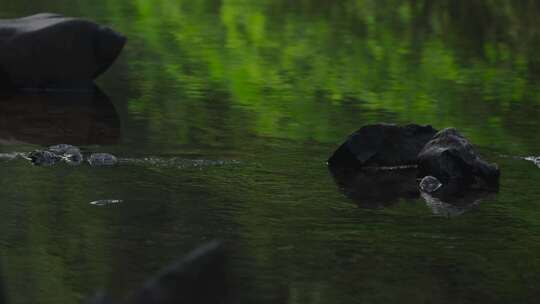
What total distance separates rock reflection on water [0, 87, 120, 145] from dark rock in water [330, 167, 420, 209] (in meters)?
2.67

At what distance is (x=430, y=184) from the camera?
14.1 metres

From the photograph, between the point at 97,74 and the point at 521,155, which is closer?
the point at 521,155

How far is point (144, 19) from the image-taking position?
28.3m

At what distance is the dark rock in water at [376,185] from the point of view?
13.5 m

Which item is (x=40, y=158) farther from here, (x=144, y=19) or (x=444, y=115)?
(x=144, y=19)

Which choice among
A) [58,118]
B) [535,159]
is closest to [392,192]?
[535,159]

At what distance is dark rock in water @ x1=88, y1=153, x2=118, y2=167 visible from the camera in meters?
14.5

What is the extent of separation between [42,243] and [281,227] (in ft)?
6.03

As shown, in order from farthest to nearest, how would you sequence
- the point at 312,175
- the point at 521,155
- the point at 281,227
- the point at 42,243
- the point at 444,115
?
the point at 444,115, the point at 521,155, the point at 312,175, the point at 281,227, the point at 42,243

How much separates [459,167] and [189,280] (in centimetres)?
781

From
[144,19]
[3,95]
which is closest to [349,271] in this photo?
[3,95]

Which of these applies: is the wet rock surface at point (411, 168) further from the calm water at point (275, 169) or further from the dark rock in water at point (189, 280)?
the dark rock in water at point (189, 280)

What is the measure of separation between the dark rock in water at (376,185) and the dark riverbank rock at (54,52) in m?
5.77

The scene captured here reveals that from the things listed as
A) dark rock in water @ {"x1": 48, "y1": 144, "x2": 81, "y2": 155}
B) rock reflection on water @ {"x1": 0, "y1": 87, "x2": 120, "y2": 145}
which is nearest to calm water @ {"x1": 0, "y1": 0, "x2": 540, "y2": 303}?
rock reflection on water @ {"x1": 0, "y1": 87, "x2": 120, "y2": 145}
